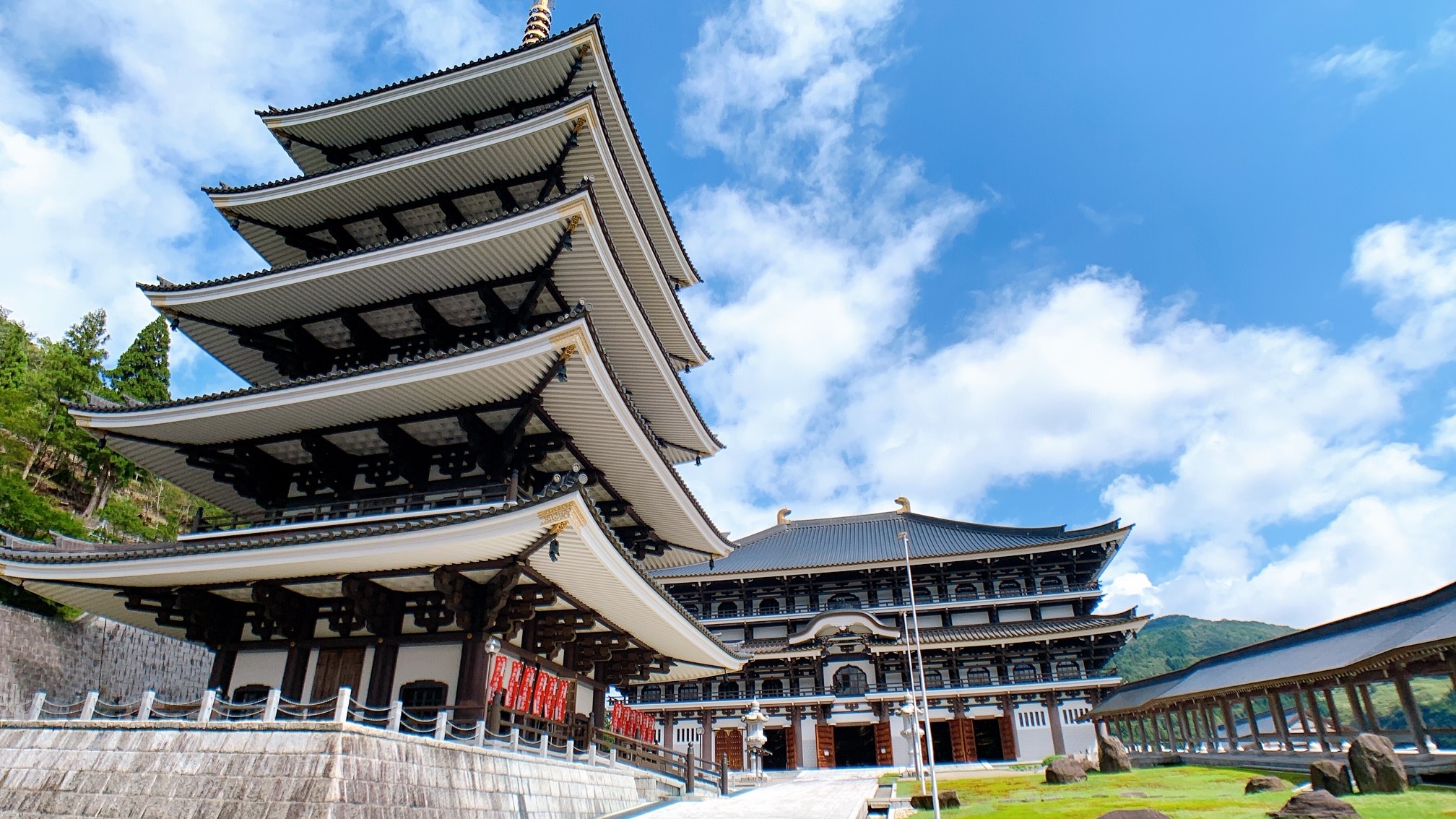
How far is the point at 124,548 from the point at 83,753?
4762 millimetres

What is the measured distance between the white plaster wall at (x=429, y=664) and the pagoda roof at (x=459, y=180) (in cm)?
849

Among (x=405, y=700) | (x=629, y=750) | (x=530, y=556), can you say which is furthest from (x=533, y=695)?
(x=629, y=750)

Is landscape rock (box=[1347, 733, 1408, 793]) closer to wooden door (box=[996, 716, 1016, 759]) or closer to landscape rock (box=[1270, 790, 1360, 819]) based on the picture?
landscape rock (box=[1270, 790, 1360, 819])

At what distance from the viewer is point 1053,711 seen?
3388 cm

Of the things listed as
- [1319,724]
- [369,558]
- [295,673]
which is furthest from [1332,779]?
[295,673]

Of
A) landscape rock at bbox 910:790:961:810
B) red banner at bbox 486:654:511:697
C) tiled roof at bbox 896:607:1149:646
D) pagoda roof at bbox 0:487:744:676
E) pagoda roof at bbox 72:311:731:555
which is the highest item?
pagoda roof at bbox 72:311:731:555

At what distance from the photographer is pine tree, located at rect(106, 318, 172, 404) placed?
114ft

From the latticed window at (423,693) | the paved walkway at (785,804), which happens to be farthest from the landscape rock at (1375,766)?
the latticed window at (423,693)

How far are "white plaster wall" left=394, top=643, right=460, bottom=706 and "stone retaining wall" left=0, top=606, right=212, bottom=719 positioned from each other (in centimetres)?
1304

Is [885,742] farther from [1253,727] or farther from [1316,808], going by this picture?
[1316,808]

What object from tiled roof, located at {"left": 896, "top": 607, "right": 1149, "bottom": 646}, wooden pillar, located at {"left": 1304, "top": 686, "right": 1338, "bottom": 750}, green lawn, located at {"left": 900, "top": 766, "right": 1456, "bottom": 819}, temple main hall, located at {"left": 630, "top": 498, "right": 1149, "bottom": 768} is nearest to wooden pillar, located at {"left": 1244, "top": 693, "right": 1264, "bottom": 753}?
wooden pillar, located at {"left": 1304, "top": 686, "right": 1338, "bottom": 750}

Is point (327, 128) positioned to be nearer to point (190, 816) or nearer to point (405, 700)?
point (405, 700)

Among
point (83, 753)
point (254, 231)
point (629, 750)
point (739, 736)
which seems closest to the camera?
point (83, 753)

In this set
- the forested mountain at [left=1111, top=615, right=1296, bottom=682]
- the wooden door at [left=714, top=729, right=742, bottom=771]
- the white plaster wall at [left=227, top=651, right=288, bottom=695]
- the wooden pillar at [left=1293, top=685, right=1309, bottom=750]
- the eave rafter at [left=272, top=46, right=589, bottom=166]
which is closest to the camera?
the white plaster wall at [left=227, top=651, right=288, bottom=695]
